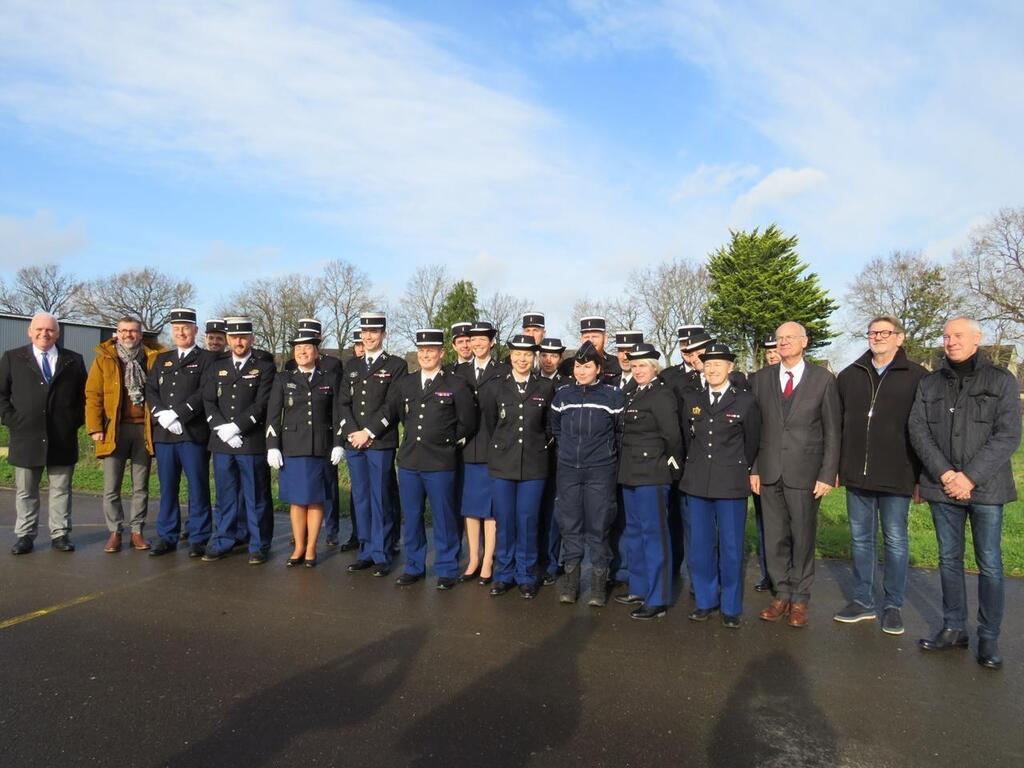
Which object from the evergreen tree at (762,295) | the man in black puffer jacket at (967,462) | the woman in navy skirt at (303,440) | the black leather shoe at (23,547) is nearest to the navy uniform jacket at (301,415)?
the woman in navy skirt at (303,440)

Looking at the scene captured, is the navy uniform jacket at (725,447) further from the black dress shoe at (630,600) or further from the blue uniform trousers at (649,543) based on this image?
the black dress shoe at (630,600)

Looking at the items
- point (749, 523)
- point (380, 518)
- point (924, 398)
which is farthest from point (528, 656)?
point (749, 523)

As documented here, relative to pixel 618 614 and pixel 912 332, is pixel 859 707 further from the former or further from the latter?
pixel 912 332

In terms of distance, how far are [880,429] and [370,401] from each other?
4296 millimetres

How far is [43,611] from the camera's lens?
518 cm

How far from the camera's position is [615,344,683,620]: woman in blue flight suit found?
542cm

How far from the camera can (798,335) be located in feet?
17.6

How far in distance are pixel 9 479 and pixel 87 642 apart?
8267 millimetres

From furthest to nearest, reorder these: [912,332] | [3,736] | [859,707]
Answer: [912,332] → [859,707] → [3,736]

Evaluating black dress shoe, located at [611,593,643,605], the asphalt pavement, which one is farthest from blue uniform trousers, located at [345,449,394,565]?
black dress shoe, located at [611,593,643,605]

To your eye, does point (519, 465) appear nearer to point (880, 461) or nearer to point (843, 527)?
point (880, 461)

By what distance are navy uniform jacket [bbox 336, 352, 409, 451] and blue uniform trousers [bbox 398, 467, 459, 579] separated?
16.8 inches

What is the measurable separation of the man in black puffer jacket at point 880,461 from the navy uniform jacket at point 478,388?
2.95m

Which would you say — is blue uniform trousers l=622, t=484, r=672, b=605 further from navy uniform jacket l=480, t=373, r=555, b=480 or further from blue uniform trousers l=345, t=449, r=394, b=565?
blue uniform trousers l=345, t=449, r=394, b=565
